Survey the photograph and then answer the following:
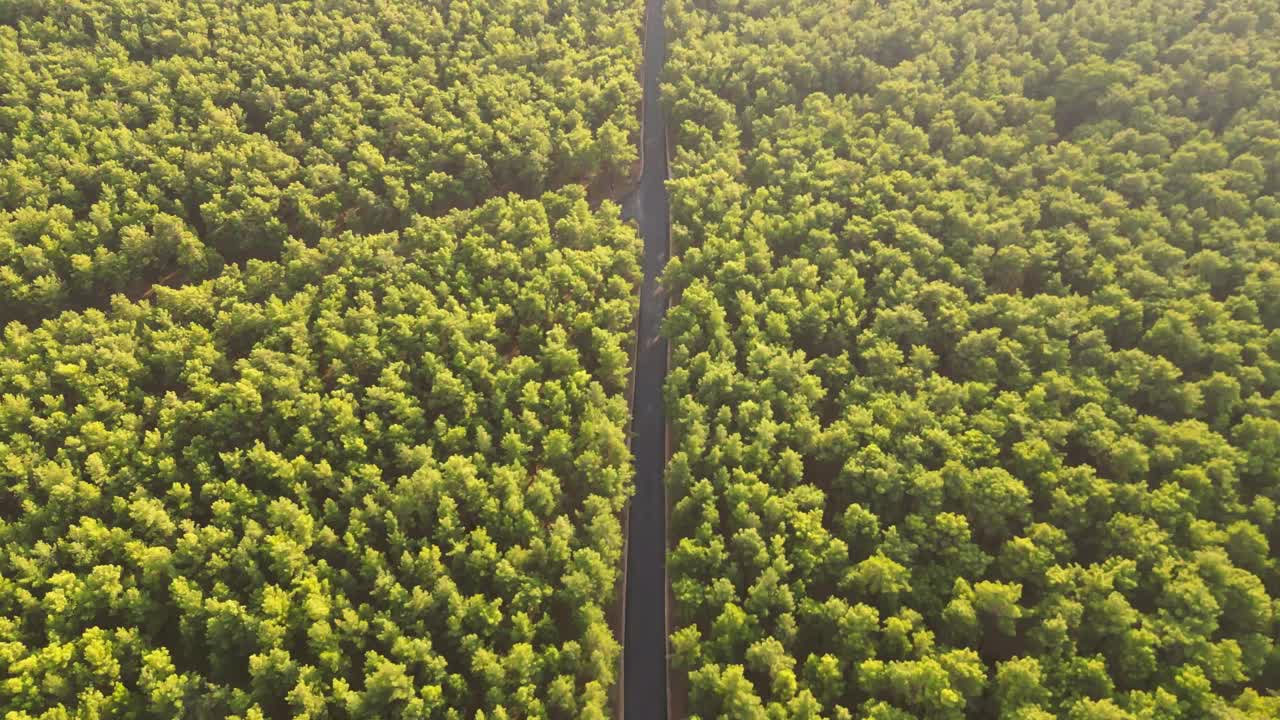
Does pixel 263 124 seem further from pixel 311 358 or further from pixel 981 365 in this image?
pixel 981 365

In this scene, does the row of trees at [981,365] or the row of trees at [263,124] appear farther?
the row of trees at [263,124]

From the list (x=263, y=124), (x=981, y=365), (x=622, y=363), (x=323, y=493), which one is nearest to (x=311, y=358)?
(x=323, y=493)

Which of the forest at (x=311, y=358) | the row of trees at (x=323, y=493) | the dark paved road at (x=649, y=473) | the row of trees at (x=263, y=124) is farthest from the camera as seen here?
the row of trees at (x=263, y=124)

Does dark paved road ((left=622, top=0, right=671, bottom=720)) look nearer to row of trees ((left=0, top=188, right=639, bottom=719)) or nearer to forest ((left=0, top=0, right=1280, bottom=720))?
forest ((left=0, top=0, right=1280, bottom=720))

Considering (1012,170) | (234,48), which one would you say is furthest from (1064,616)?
(234,48)

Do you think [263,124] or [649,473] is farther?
[263,124]

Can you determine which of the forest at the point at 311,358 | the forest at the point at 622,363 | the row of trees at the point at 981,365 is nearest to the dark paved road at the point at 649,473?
the forest at the point at 622,363

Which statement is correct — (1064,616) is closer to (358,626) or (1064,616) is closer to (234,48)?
(358,626)

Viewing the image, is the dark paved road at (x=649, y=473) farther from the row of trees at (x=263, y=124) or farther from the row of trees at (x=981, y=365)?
the row of trees at (x=263, y=124)
